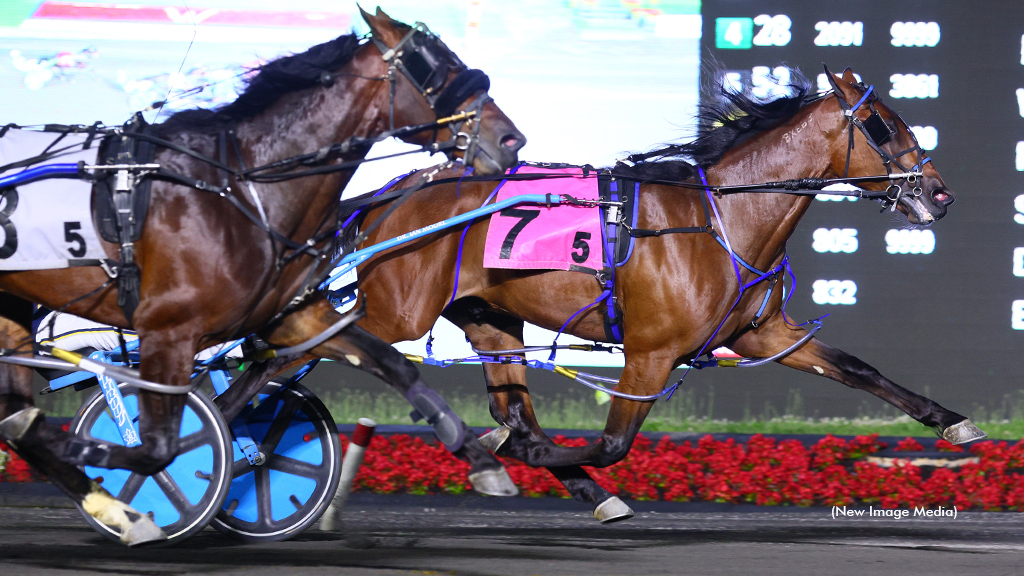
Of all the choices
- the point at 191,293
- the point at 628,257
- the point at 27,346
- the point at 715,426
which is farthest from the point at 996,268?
the point at 27,346

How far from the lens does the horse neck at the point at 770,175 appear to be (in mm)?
4469

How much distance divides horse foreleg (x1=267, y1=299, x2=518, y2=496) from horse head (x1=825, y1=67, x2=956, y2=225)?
7.23 feet

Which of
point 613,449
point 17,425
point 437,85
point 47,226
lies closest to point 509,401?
point 613,449

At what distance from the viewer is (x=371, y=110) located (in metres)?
3.46

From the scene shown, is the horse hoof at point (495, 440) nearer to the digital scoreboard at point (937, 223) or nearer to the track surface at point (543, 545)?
the track surface at point (543, 545)

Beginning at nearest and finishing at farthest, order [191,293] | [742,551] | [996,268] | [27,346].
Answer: [191,293]
[27,346]
[742,551]
[996,268]

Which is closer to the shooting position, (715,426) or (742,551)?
(742,551)

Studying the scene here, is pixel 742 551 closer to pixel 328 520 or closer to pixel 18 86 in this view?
pixel 328 520

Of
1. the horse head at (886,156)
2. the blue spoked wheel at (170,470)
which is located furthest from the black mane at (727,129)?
the blue spoked wheel at (170,470)

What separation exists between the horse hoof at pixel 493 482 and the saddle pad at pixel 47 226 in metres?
1.47

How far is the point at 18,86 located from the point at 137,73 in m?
0.78

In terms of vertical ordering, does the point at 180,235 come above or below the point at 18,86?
below

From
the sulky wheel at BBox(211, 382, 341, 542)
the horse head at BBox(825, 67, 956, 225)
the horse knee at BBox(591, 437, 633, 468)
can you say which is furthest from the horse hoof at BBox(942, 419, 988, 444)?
the sulky wheel at BBox(211, 382, 341, 542)

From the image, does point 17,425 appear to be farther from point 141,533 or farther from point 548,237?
point 548,237
